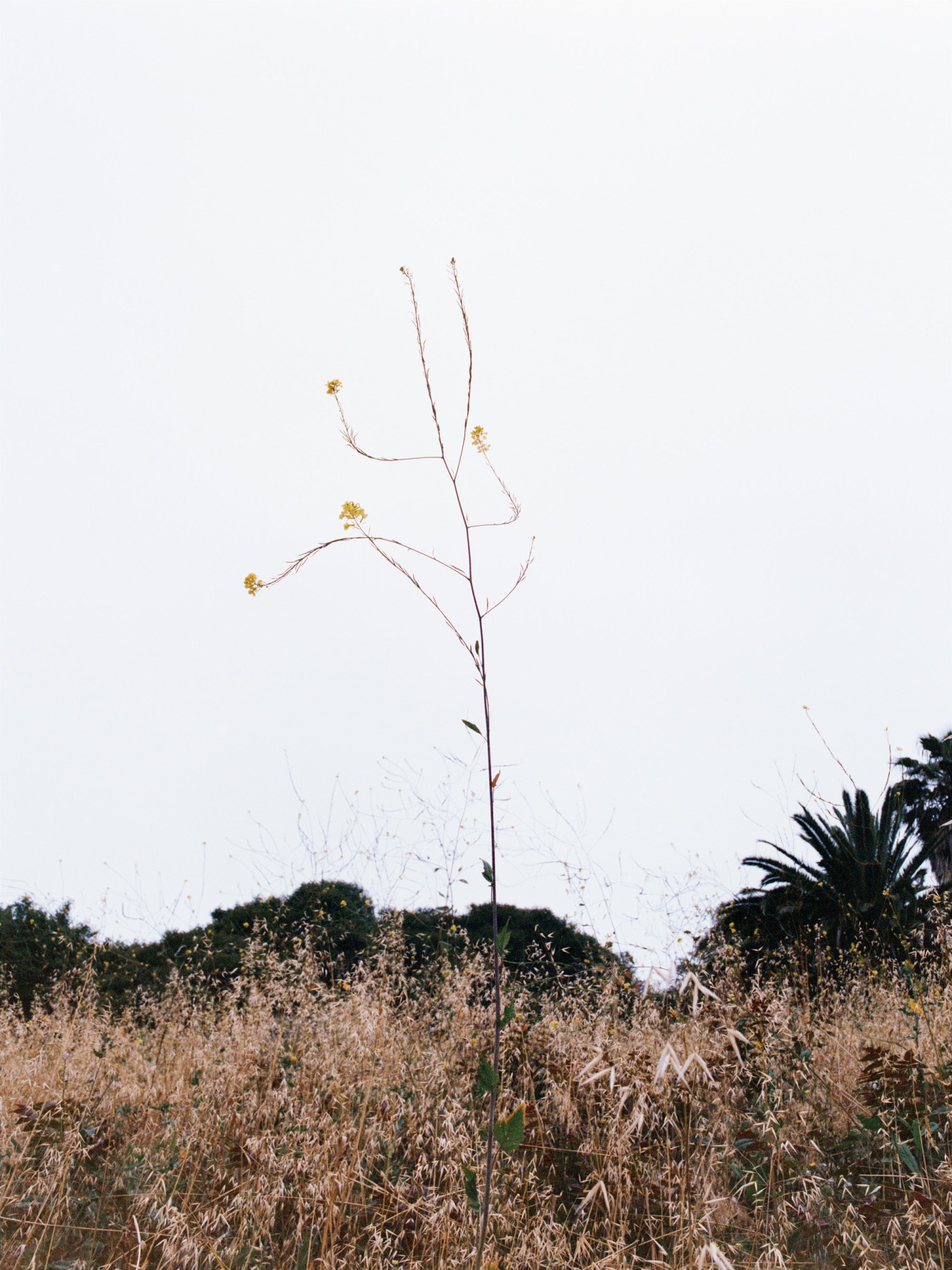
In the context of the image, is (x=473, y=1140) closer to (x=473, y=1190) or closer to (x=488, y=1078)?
(x=473, y=1190)

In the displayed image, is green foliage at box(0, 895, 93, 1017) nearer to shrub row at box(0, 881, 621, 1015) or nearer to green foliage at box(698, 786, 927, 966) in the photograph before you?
shrub row at box(0, 881, 621, 1015)

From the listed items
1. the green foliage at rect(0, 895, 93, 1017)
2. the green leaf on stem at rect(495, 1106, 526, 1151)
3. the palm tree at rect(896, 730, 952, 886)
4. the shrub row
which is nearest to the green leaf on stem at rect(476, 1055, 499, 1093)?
the green leaf on stem at rect(495, 1106, 526, 1151)

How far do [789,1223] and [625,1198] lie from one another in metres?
0.52

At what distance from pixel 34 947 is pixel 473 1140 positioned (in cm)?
878

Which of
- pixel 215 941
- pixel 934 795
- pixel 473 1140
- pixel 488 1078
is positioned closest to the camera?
pixel 488 1078

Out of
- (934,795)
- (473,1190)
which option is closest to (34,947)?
(473,1190)

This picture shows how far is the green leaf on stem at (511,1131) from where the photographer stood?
4.14 feet

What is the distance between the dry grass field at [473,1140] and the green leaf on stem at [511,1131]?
52 cm

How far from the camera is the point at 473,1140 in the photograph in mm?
2850

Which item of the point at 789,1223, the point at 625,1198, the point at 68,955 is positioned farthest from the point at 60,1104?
the point at 68,955

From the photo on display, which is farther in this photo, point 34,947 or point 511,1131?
point 34,947

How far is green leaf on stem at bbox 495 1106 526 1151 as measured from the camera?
1261 mm

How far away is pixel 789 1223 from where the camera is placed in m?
2.40

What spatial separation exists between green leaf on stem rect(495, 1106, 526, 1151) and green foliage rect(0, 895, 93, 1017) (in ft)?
27.3
